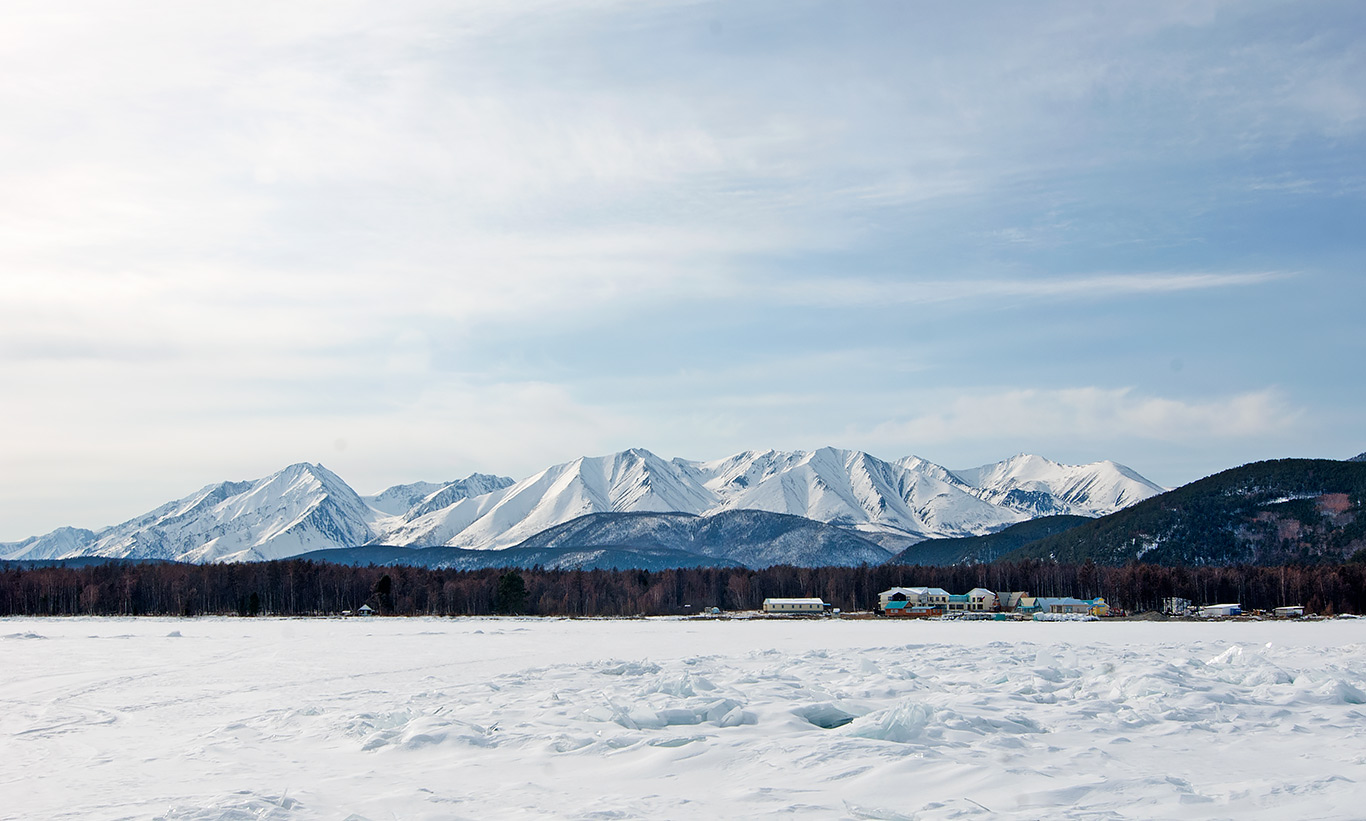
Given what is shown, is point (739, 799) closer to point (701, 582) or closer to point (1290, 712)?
point (1290, 712)

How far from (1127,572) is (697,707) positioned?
5271 inches

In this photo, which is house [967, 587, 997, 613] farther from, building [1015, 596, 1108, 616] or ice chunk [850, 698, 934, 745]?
ice chunk [850, 698, 934, 745]

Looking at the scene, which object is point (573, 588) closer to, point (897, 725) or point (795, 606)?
point (795, 606)

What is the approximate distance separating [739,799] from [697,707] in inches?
308

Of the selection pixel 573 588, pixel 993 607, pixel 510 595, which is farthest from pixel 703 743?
pixel 993 607

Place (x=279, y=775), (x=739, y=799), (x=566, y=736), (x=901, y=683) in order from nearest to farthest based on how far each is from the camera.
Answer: (x=739, y=799) → (x=279, y=775) → (x=566, y=736) → (x=901, y=683)

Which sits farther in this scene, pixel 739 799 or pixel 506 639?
pixel 506 639

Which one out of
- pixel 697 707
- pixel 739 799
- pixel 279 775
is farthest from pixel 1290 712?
pixel 279 775

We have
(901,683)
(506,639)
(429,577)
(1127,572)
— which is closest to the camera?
(901,683)

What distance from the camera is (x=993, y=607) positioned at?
150 m

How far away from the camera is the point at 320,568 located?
15838cm

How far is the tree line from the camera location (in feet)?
444

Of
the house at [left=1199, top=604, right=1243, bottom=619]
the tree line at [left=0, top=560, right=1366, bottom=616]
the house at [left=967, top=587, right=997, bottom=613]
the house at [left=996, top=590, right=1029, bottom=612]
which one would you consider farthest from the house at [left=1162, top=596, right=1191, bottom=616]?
the house at [left=967, top=587, right=997, bottom=613]

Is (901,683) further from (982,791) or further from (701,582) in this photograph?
(701,582)
